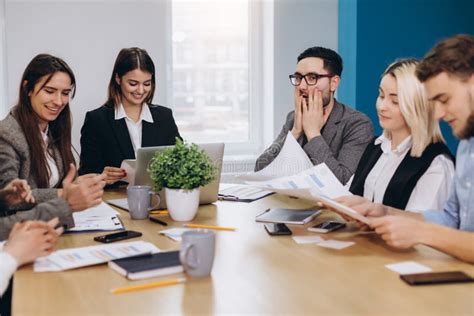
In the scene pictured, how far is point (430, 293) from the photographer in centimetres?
145

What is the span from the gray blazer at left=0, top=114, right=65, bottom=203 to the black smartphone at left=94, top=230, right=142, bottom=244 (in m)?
0.56

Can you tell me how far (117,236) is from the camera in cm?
195

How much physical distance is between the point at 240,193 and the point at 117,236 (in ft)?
2.82

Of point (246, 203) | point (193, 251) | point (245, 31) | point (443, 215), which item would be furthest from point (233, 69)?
point (193, 251)

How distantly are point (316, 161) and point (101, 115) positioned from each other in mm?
1194

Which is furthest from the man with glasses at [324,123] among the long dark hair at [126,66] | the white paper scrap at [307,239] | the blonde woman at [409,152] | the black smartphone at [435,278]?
the black smartphone at [435,278]

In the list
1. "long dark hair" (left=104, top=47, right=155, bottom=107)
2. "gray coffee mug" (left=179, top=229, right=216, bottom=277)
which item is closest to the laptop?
"gray coffee mug" (left=179, top=229, right=216, bottom=277)

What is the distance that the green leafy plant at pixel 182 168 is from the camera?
217 centimetres

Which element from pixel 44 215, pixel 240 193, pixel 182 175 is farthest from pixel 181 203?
pixel 240 193

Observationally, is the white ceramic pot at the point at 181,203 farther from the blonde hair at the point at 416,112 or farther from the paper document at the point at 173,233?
the blonde hair at the point at 416,112

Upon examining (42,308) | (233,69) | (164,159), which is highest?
(233,69)

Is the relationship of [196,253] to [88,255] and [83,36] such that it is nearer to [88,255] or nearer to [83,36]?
[88,255]

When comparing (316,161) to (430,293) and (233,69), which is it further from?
(233,69)

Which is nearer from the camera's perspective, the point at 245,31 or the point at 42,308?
the point at 42,308
